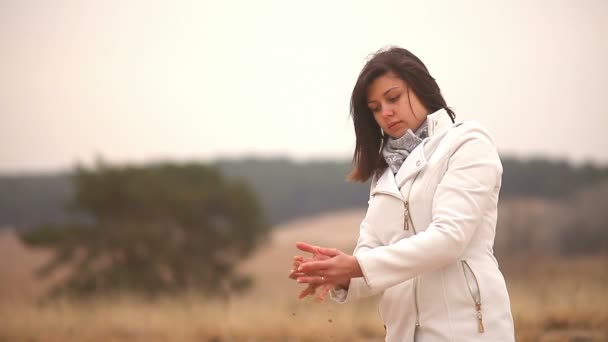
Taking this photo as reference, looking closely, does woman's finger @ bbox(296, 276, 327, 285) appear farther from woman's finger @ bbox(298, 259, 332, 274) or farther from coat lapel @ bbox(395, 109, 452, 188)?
coat lapel @ bbox(395, 109, 452, 188)

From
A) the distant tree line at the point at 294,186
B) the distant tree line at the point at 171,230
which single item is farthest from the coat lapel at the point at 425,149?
the distant tree line at the point at 294,186

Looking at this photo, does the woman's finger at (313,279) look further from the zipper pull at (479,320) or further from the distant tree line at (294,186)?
the distant tree line at (294,186)

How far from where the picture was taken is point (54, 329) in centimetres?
850

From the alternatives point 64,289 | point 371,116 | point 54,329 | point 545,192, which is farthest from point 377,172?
point 545,192

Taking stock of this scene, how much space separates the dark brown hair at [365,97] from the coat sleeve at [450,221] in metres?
0.35

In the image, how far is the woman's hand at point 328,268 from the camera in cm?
251

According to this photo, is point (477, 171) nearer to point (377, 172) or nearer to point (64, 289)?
point (377, 172)

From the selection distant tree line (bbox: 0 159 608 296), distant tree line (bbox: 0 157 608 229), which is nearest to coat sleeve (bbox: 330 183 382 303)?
distant tree line (bbox: 0 159 608 296)

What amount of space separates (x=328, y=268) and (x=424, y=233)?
0.34 meters

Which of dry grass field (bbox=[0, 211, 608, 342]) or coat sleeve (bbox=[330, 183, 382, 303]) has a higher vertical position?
coat sleeve (bbox=[330, 183, 382, 303])

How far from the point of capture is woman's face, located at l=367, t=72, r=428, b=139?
9.14 ft

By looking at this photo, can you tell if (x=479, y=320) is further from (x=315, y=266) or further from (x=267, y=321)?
(x=267, y=321)

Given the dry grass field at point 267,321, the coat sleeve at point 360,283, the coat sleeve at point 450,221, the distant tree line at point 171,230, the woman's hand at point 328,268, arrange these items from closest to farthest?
the coat sleeve at point 450,221 → the woman's hand at point 328,268 → the coat sleeve at point 360,283 → the dry grass field at point 267,321 → the distant tree line at point 171,230

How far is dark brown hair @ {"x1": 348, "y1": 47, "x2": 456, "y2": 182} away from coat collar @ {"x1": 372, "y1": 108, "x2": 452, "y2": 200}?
0.12 m
